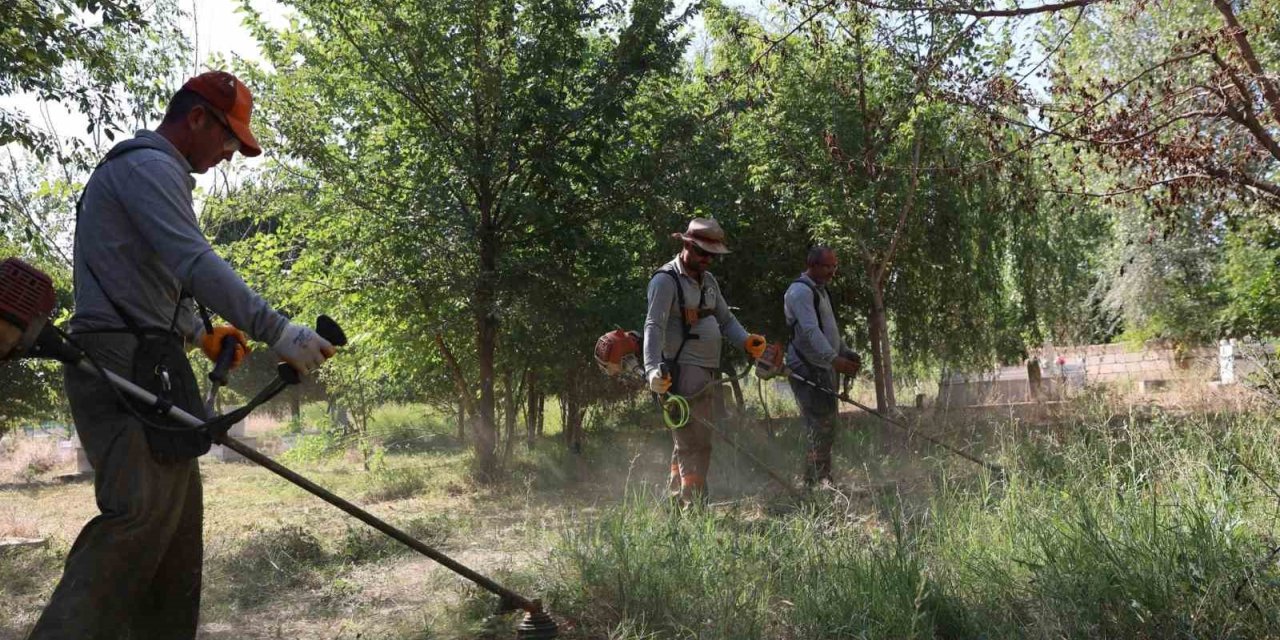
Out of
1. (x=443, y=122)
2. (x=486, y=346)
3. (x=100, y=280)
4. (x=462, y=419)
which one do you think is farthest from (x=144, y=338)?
(x=462, y=419)

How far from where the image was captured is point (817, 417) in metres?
7.78

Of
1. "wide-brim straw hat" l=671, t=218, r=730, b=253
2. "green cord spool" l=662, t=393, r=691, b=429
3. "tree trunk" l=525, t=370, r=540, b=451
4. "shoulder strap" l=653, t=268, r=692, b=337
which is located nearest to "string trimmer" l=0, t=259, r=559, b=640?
"green cord spool" l=662, t=393, r=691, b=429

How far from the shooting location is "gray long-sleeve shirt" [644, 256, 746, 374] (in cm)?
639

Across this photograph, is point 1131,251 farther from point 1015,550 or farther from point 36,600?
point 36,600

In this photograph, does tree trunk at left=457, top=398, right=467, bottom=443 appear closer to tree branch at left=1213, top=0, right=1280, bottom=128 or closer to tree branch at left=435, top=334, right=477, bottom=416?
tree branch at left=435, top=334, right=477, bottom=416

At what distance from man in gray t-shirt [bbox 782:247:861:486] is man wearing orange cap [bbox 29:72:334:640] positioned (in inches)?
184

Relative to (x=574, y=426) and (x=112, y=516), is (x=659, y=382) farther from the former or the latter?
(x=574, y=426)

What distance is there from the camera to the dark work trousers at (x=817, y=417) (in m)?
7.76

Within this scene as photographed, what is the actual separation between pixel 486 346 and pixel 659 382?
4507 mm

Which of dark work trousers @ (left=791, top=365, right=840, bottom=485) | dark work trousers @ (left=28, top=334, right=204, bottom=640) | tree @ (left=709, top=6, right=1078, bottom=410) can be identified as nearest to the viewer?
dark work trousers @ (left=28, top=334, right=204, bottom=640)

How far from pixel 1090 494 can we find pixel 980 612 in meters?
1.17

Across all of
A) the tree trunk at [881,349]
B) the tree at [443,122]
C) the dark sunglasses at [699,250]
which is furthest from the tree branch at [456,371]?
the tree trunk at [881,349]

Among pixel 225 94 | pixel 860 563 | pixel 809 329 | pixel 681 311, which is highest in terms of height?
pixel 225 94

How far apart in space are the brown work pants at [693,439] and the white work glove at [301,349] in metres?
3.35
